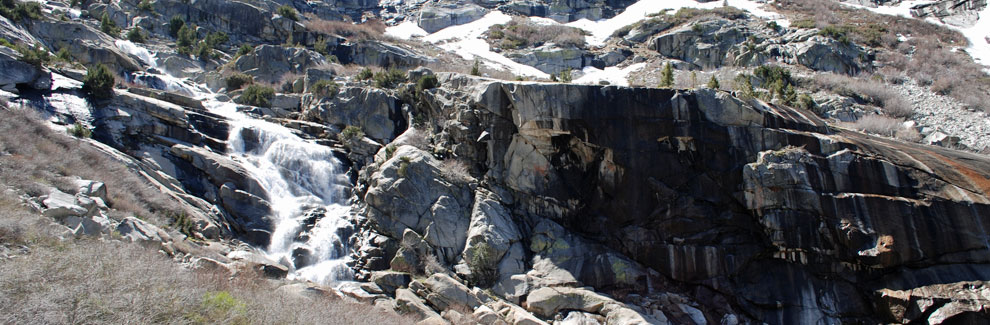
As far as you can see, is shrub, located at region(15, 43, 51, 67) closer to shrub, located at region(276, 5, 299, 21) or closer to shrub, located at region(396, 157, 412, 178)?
shrub, located at region(396, 157, 412, 178)

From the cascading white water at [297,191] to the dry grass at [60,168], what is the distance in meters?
4.30

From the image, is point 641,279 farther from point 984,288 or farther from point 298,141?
point 298,141

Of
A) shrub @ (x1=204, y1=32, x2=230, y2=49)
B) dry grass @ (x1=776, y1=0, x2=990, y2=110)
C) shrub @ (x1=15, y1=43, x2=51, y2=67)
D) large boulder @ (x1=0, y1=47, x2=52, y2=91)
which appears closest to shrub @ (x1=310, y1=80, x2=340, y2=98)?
large boulder @ (x1=0, y1=47, x2=52, y2=91)

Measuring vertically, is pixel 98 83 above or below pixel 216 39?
below

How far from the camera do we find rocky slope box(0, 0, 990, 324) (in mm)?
16984

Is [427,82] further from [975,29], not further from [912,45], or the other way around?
[975,29]

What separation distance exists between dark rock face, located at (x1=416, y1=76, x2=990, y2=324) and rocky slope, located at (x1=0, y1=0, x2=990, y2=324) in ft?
0.22

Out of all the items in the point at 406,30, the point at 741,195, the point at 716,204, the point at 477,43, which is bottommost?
the point at 716,204

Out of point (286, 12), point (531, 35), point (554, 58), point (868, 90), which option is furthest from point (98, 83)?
point (868, 90)

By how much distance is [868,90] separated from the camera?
30047mm

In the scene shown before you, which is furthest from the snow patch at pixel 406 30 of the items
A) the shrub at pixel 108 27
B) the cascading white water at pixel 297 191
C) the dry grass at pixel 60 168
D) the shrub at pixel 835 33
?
the dry grass at pixel 60 168

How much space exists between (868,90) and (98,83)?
40588 millimetres

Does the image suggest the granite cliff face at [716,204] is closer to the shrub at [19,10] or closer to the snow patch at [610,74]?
the snow patch at [610,74]

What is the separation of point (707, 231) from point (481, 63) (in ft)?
92.1
